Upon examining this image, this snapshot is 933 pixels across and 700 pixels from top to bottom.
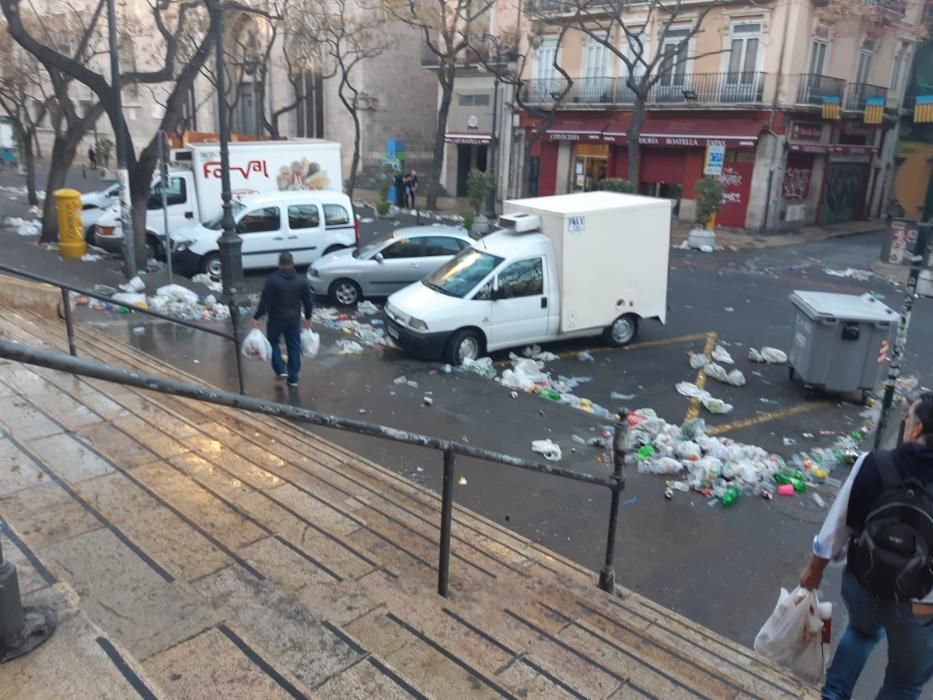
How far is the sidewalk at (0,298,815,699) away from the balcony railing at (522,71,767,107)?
25.0 metres

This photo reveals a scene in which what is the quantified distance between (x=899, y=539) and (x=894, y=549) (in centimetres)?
5

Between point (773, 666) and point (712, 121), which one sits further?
point (712, 121)

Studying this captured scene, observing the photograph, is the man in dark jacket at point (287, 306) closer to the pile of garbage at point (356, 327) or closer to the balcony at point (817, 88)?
the pile of garbage at point (356, 327)

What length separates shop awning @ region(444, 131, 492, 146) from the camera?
1355 inches

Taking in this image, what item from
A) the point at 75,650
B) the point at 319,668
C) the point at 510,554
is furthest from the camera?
the point at 510,554

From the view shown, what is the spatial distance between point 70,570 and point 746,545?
17.0 feet

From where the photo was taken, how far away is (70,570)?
3.39 m

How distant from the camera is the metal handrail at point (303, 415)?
2.16 meters

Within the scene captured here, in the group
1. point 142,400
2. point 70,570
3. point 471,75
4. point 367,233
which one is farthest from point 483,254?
point 471,75

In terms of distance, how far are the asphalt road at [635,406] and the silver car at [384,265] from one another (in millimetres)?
1741

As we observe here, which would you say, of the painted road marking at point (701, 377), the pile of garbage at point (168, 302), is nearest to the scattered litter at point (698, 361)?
the painted road marking at point (701, 377)

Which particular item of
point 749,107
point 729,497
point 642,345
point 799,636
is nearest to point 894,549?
point 799,636

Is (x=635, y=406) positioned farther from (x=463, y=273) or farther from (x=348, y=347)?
(x=348, y=347)

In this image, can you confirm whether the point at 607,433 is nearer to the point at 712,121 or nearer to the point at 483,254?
the point at 483,254
